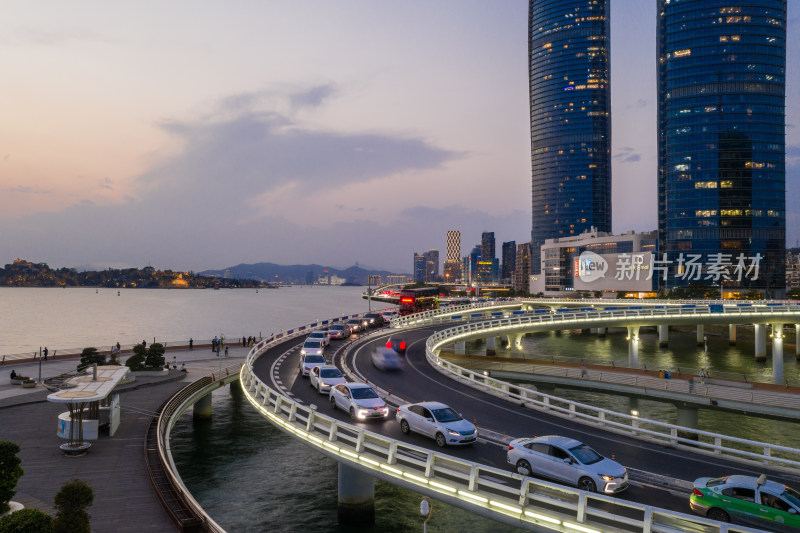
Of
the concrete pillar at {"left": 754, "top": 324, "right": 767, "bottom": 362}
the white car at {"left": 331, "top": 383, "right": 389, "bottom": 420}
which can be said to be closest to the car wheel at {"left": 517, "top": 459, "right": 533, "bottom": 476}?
the white car at {"left": 331, "top": 383, "right": 389, "bottom": 420}

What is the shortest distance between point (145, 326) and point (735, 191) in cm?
18314

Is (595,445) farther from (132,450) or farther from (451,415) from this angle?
(132,450)

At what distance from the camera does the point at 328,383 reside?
28.8 meters

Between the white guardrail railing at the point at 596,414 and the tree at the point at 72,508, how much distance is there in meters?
18.6

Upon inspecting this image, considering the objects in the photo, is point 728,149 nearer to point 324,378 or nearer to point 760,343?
point 760,343

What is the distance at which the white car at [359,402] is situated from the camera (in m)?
23.6

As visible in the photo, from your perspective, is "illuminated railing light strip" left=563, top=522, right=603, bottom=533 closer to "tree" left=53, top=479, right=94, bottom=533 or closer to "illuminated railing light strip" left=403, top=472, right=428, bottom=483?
"illuminated railing light strip" left=403, top=472, right=428, bottom=483

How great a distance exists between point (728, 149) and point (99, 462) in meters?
186

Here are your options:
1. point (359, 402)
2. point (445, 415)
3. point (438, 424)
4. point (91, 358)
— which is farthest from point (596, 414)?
point (91, 358)

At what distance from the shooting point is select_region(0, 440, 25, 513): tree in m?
14.6

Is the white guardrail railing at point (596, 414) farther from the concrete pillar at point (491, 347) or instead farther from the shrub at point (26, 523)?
the shrub at point (26, 523)

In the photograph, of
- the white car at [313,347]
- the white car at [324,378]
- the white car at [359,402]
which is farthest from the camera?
the white car at [313,347]

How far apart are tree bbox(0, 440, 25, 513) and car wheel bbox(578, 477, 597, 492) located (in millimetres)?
16459

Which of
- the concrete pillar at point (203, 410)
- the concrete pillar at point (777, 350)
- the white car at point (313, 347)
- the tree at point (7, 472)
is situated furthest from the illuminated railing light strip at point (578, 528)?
the concrete pillar at point (777, 350)
